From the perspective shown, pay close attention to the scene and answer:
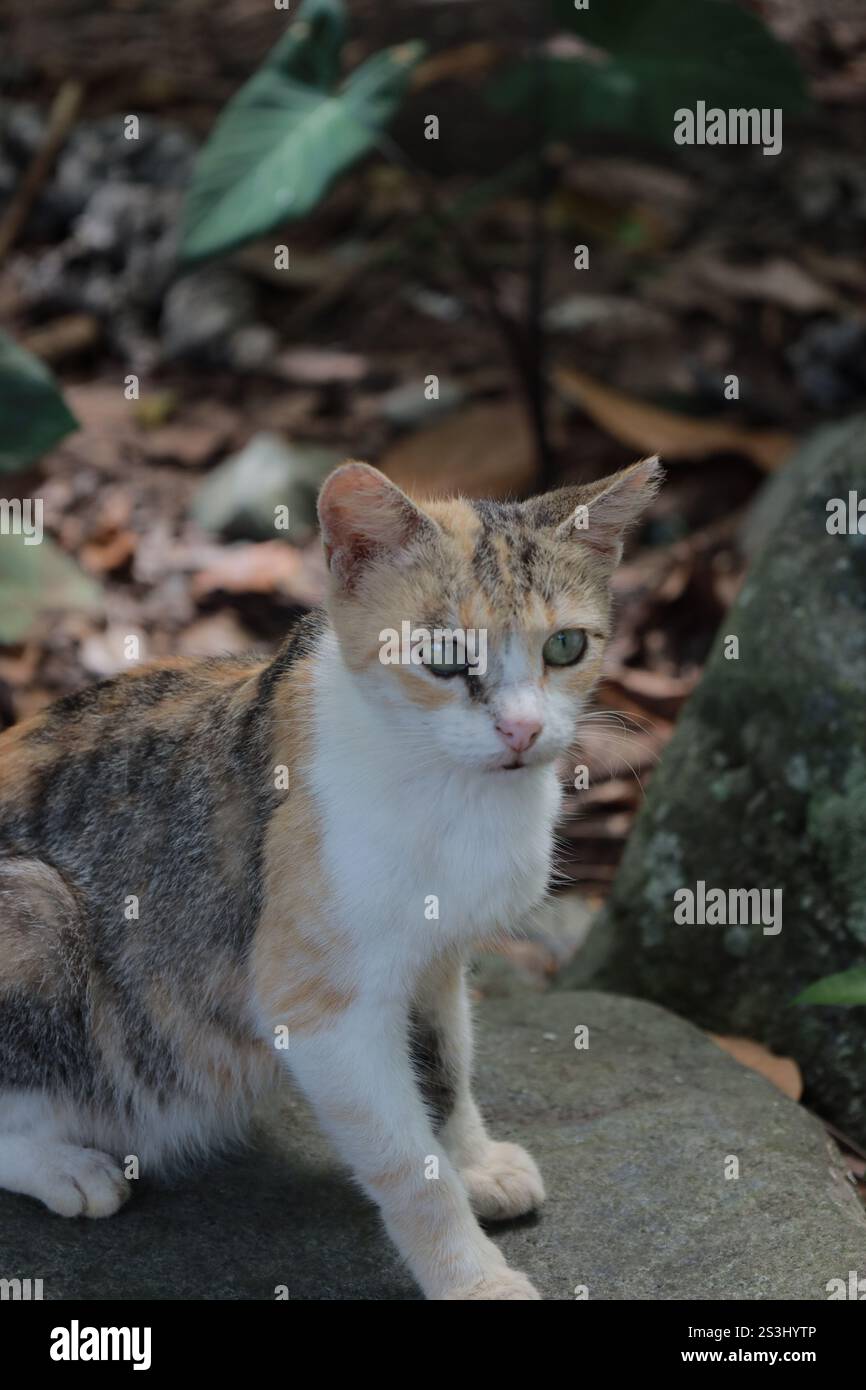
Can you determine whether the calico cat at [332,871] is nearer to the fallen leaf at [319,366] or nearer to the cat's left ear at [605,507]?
the cat's left ear at [605,507]

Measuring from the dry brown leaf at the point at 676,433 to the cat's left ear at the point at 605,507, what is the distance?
3297 mm

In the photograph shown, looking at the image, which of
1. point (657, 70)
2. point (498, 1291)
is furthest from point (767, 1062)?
point (657, 70)

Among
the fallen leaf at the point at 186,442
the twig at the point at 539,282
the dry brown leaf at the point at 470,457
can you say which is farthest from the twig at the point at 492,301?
the fallen leaf at the point at 186,442

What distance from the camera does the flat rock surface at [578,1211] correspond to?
2.95m

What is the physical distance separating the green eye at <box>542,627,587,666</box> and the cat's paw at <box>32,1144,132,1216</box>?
1351mm

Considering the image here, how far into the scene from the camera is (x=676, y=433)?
6457 mm

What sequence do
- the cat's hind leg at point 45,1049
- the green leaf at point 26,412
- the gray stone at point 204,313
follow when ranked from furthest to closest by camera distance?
1. the gray stone at point 204,313
2. the green leaf at point 26,412
3. the cat's hind leg at point 45,1049

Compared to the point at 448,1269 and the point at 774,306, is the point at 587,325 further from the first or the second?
the point at 448,1269

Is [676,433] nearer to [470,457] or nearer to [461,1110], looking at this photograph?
[470,457]

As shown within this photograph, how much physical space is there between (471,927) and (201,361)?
4.91m

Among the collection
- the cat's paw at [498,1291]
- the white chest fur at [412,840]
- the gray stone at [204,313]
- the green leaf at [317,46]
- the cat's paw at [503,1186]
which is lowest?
the cat's paw at [498,1291]

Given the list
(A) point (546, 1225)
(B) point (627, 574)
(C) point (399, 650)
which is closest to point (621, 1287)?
(A) point (546, 1225)

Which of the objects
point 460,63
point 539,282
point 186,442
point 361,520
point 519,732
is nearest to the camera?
point 519,732

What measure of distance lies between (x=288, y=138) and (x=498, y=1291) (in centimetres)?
386
